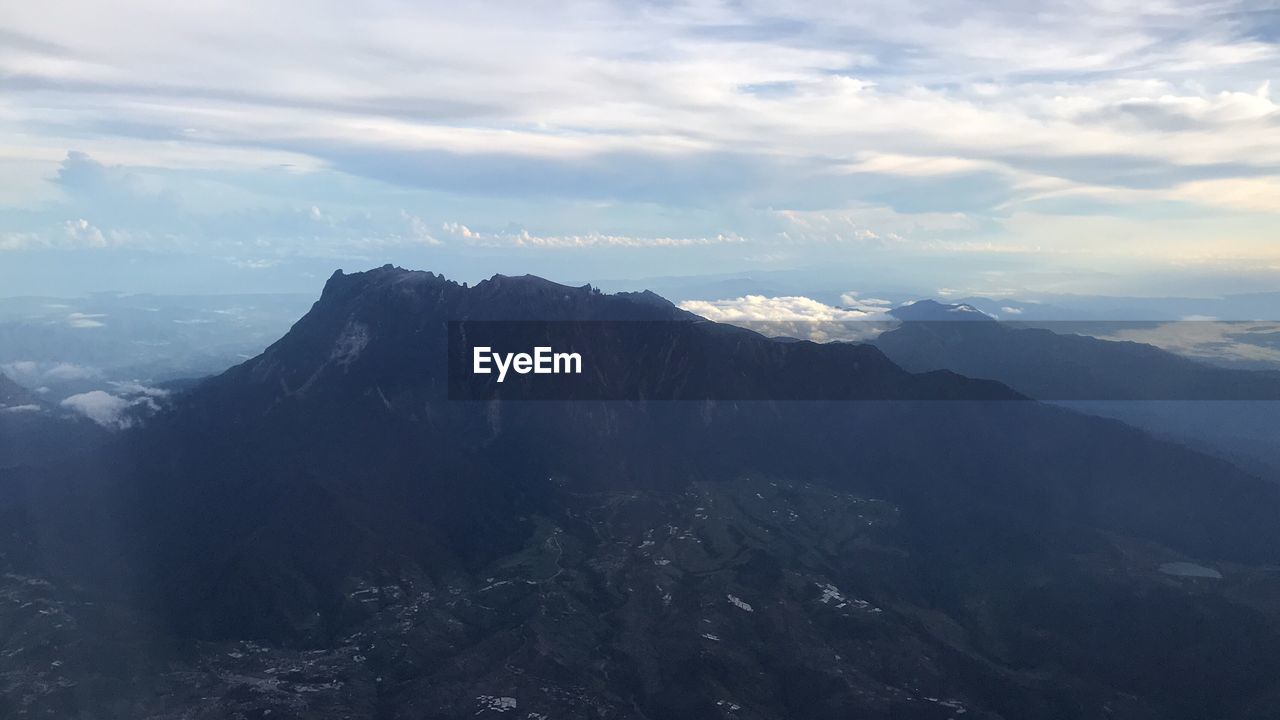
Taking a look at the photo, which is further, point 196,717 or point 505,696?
point 505,696

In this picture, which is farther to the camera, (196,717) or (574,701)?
(574,701)

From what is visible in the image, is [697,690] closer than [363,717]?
No

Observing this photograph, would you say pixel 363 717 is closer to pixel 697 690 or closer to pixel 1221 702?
pixel 697 690

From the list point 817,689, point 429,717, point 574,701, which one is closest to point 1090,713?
point 817,689

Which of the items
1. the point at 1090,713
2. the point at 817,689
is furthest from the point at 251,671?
the point at 1090,713

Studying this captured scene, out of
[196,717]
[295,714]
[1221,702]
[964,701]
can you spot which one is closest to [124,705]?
[196,717]

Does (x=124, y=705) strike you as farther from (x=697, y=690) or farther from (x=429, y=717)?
(x=697, y=690)

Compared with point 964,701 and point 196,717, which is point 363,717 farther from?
point 964,701

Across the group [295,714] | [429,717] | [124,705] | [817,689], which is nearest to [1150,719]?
[817,689]
